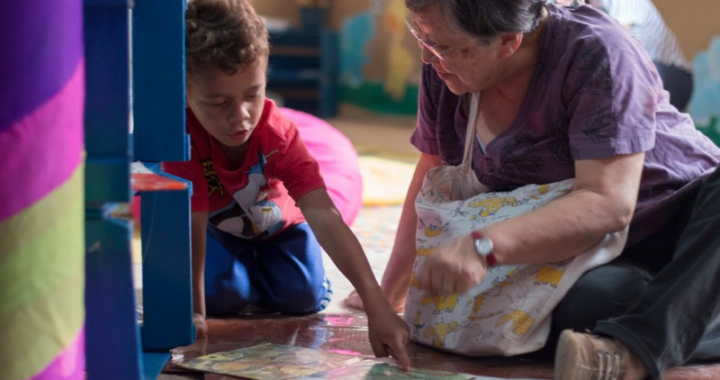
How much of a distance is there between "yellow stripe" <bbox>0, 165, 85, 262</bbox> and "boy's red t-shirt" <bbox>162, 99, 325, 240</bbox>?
2.41 feet

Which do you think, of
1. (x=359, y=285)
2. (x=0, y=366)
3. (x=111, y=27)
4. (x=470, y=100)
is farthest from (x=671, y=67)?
(x=0, y=366)

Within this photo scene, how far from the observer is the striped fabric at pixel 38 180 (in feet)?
2.44

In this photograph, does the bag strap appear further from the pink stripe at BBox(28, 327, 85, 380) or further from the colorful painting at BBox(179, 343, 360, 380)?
the pink stripe at BBox(28, 327, 85, 380)

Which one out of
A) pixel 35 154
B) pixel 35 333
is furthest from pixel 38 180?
pixel 35 333

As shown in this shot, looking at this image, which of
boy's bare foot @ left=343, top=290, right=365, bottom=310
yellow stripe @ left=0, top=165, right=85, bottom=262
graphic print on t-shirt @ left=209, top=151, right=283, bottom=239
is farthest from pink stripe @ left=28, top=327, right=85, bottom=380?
boy's bare foot @ left=343, top=290, right=365, bottom=310

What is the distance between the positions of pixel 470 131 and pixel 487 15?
9.7 inches

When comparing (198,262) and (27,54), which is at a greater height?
(27,54)

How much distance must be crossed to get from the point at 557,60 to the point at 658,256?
1.14ft

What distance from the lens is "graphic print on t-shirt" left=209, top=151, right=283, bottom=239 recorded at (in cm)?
162

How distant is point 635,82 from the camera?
1.30 metres

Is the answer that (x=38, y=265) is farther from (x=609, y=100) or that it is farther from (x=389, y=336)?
(x=609, y=100)

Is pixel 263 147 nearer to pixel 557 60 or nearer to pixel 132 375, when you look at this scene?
pixel 557 60

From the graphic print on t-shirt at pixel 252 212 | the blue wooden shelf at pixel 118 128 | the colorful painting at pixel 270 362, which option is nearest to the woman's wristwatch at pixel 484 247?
the colorful painting at pixel 270 362

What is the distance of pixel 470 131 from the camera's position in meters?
1.48
